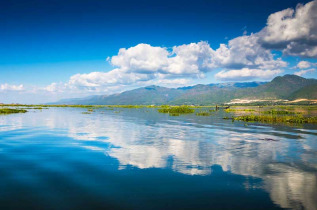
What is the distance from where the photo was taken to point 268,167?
22328 mm

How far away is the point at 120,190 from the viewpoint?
53.4 ft

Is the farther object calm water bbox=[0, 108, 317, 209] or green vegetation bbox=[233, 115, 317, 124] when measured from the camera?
green vegetation bbox=[233, 115, 317, 124]

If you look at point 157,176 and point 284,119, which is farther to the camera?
point 284,119

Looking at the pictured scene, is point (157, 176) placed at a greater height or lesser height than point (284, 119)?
lesser

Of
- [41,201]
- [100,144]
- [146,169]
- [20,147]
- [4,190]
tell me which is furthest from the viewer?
[100,144]

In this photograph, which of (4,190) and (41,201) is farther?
(4,190)

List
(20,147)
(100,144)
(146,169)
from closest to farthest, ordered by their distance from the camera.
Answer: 1. (146,169)
2. (20,147)
3. (100,144)

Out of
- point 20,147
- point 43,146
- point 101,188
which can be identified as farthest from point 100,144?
point 101,188

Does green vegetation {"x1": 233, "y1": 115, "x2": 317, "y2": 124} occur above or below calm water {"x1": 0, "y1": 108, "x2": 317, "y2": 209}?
above

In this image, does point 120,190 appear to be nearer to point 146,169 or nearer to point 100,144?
point 146,169

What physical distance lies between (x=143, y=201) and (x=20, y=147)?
23869 millimetres

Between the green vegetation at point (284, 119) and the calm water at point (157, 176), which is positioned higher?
the green vegetation at point (284, 119)

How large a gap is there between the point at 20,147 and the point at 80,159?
453 inches

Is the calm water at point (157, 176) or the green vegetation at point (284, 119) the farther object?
the green vegetation at point (284, 119)
